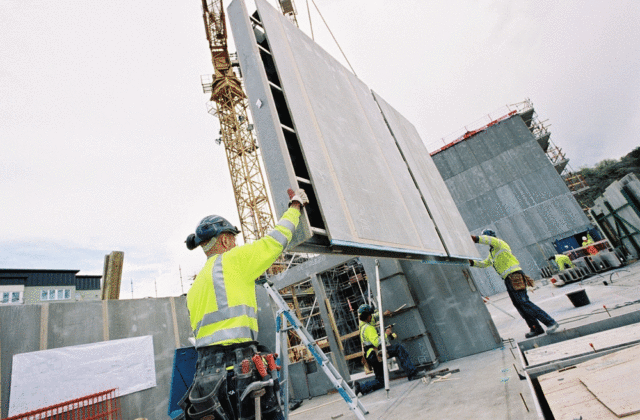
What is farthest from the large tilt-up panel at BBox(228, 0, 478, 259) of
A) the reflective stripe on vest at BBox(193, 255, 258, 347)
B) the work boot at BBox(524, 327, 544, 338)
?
the work boot at BBox(524, 327, 544, 338)

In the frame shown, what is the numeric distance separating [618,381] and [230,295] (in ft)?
7.16

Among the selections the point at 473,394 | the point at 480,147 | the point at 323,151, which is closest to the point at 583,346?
the point at 473,394

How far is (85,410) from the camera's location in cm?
648

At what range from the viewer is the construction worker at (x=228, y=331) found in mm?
1655

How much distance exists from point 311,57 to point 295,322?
3488 millimetres

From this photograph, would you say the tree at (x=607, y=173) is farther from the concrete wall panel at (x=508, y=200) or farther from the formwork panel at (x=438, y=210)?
the formwork panel at (x=438, y=210)

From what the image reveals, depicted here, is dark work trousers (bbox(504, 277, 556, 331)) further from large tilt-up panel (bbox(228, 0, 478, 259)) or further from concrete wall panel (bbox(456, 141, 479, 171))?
concrete wall panel (bbox(456, 141, 479, 171))

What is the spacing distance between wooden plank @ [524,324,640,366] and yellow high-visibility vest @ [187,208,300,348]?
2137mm

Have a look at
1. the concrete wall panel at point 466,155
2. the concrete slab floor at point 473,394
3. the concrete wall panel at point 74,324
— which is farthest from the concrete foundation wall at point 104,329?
the concrete wall panel at point 466,155

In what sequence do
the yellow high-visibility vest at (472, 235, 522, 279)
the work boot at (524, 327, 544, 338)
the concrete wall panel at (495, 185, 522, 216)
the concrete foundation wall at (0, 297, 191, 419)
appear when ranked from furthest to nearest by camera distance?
the concrete wall panel at (495, 185, 522, 216)
the concrete foundation wall at (0, 297, 191, 419)
the yellow high-visibility vest at (472, 235, 522, 279)
the work boot at (524, 327, 544, 338)

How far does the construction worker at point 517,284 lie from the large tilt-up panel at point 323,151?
127cm

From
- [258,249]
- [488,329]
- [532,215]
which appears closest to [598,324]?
[488,329]

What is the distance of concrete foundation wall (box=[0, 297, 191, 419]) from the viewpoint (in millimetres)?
6328

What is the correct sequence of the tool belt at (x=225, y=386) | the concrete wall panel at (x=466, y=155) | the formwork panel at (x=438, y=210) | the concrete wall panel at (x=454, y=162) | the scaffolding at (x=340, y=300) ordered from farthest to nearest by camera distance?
the concrete wall panel at (x=454, y=162) → the concrete wall panel at (x=466, y=155) → the scaffolding at (x=340, y=300) → the formwork panel at (x=438, y=210) → the tool belt at (x=225, y=386)
